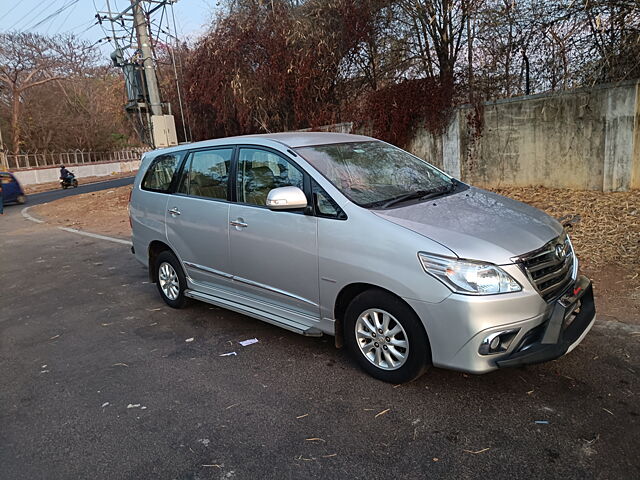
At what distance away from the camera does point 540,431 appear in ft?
9.46

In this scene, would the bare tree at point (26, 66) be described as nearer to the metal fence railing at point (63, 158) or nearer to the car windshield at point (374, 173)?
the metal fence railing at point (63, 158)

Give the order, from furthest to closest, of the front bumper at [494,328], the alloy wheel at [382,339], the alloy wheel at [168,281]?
the alloy wheel at [168,281] < the alloy wheel at [382,339] < the front bumper at [494,328]

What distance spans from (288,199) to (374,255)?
82 centimetres

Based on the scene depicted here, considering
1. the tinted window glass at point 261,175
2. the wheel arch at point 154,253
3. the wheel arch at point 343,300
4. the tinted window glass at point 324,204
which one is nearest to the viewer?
the wheel arch at point 343,300

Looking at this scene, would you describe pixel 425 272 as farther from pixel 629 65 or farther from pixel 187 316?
pixel 629 65

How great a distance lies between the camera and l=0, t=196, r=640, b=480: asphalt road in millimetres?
2717

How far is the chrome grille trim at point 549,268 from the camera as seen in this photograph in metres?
3.10

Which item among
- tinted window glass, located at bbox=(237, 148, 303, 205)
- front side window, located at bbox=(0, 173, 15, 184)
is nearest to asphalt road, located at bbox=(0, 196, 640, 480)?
tinted window glass, located at bbox=(237, 148, 303, 205)

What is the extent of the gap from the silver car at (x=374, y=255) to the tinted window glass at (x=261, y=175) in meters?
0.01

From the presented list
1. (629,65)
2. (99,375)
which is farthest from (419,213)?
(629,65)

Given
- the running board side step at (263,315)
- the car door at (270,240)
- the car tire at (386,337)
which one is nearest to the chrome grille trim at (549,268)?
the car tire at (386,337)

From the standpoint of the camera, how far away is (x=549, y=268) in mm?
3246

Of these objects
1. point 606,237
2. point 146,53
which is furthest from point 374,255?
→ point 146,53

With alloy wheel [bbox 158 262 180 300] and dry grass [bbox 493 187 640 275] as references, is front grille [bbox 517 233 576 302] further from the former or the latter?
alloy wheel [bbox 158 262 180 300]
